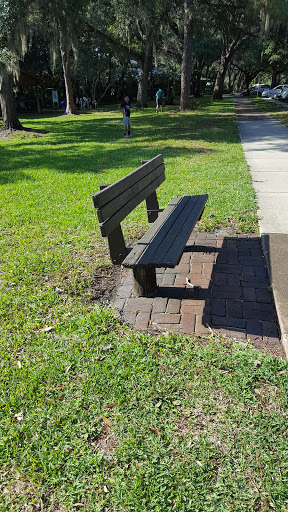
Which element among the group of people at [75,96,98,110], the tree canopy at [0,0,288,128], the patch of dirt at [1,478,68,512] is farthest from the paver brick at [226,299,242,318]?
the group of people at [75,96,98,110]

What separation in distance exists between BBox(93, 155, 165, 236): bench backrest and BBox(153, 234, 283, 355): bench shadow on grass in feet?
2.66

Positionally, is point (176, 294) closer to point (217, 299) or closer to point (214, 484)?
point (217, 299)

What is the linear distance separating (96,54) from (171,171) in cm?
3108

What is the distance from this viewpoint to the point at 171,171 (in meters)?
8.48

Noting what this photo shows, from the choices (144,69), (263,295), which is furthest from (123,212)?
(144,69)

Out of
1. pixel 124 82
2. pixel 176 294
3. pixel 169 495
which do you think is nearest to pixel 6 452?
pixel 169 495

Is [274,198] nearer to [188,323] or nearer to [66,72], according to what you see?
[188,323]

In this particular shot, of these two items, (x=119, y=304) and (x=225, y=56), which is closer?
(x=119, y=304)

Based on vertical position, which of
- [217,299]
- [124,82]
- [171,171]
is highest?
[124,82]

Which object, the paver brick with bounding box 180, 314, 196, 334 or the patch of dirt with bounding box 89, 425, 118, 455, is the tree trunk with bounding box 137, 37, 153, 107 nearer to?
the paver brick with bounding box 180, 314, 196, 334

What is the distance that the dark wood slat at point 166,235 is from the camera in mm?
3342

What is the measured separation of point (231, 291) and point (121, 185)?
4.80 ft

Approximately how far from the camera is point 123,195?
391cm

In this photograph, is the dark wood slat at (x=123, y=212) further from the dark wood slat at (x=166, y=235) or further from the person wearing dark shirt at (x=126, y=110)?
the person wearing dark shirt at (x=126, y=110)
